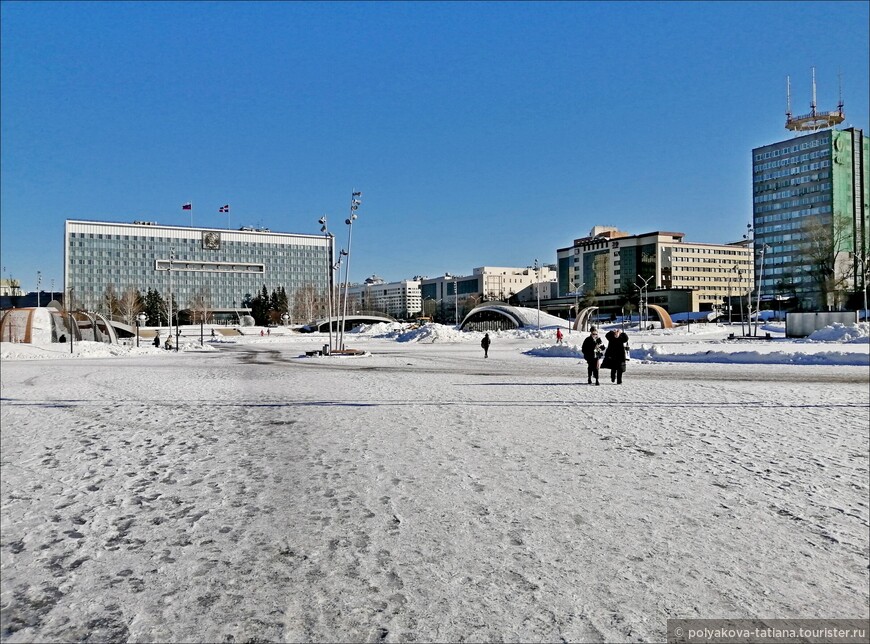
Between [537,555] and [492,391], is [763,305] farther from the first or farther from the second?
[537,555]

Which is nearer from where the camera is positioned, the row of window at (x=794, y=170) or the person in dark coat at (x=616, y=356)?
the person in dark coat at (x=616, y=356)

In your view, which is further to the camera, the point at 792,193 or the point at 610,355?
the point at 792,193

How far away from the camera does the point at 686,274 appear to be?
471 ft

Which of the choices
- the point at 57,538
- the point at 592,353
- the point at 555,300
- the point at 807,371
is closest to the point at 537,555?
the point at 57,538

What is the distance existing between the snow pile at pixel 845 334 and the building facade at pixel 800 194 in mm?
77122

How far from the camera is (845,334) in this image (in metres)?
35.9

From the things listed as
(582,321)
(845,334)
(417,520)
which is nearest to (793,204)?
(582,321)

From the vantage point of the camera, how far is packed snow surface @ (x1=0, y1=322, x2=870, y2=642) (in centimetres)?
382

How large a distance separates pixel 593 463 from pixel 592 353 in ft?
31.2

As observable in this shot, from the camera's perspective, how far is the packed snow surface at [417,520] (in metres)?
3.82

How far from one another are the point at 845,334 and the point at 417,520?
3923cm

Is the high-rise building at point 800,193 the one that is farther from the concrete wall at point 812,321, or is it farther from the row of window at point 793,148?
the concrete wall at point 812,321

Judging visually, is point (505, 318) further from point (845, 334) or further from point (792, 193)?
point (792, 193)

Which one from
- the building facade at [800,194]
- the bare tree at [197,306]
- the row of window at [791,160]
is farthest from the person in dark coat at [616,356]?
the row of window at [791,160]
